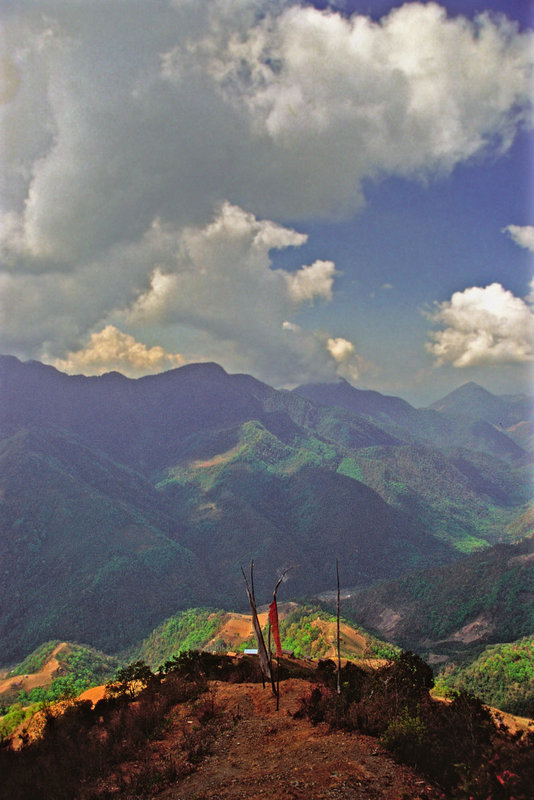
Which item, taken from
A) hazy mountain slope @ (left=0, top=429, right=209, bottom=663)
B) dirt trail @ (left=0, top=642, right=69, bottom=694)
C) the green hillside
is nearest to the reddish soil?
the green hillside

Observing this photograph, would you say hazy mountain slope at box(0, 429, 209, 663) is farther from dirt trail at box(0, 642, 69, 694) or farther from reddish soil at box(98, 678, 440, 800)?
reddish soil at box(98, 678, 440, 800)

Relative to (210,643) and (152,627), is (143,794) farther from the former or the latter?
(152,627)

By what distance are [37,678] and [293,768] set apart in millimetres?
97219

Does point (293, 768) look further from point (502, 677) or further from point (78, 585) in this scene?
point (78, 585)

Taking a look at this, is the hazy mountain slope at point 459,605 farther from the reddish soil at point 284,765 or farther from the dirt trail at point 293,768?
the dirt trail at point 293,768

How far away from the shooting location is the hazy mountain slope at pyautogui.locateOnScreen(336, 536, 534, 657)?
105 meters

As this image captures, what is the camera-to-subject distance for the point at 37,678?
278ft

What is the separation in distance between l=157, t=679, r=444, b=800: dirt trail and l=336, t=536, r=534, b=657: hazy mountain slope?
333ft

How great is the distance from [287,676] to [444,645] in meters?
102

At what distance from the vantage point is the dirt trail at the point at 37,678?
78.6 meters

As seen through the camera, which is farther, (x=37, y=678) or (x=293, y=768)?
(x=37, y=678)

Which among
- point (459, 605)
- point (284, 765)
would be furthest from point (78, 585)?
point (284, 765)

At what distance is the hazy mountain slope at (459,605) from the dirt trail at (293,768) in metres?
101

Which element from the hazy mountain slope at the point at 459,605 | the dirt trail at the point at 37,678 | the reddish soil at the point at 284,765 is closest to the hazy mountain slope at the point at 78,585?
the dirt trail at the point at 37,678
